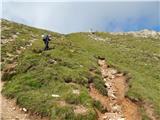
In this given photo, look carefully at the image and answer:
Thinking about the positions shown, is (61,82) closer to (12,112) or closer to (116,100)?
(116,100)

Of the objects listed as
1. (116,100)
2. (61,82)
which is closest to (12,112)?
(61,82)

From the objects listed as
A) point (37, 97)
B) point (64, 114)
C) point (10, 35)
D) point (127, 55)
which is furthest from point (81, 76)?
point (10, 35)

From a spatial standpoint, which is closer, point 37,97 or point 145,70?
point 37,97

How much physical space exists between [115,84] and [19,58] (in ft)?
43.6

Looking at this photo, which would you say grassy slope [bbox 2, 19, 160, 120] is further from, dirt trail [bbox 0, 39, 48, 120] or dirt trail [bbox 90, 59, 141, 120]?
dirt trail [bbox 90, 59, 141, 120]

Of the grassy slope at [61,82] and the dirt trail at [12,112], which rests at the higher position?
the grassy slope at [61,82]

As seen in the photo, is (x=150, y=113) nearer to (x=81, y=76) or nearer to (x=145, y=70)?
(x=81, y=76)

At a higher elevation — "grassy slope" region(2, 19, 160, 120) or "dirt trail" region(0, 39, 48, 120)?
"grassy slope" region(2, 19, 160, 120)

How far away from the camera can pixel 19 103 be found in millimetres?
29797

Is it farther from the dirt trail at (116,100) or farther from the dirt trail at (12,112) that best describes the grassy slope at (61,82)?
the dirt trail at (116,100)

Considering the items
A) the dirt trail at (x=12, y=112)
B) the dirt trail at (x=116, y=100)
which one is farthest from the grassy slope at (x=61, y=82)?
the dirt trail at (x=116, y=100)

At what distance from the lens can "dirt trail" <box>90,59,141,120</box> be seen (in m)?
29.2

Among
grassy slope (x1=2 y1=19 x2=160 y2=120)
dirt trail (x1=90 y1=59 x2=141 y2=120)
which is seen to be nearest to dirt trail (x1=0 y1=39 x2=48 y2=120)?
grassy slope (x1=2 y1=19 x2=160 y2=120)

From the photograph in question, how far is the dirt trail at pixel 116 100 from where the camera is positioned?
29219 mm
